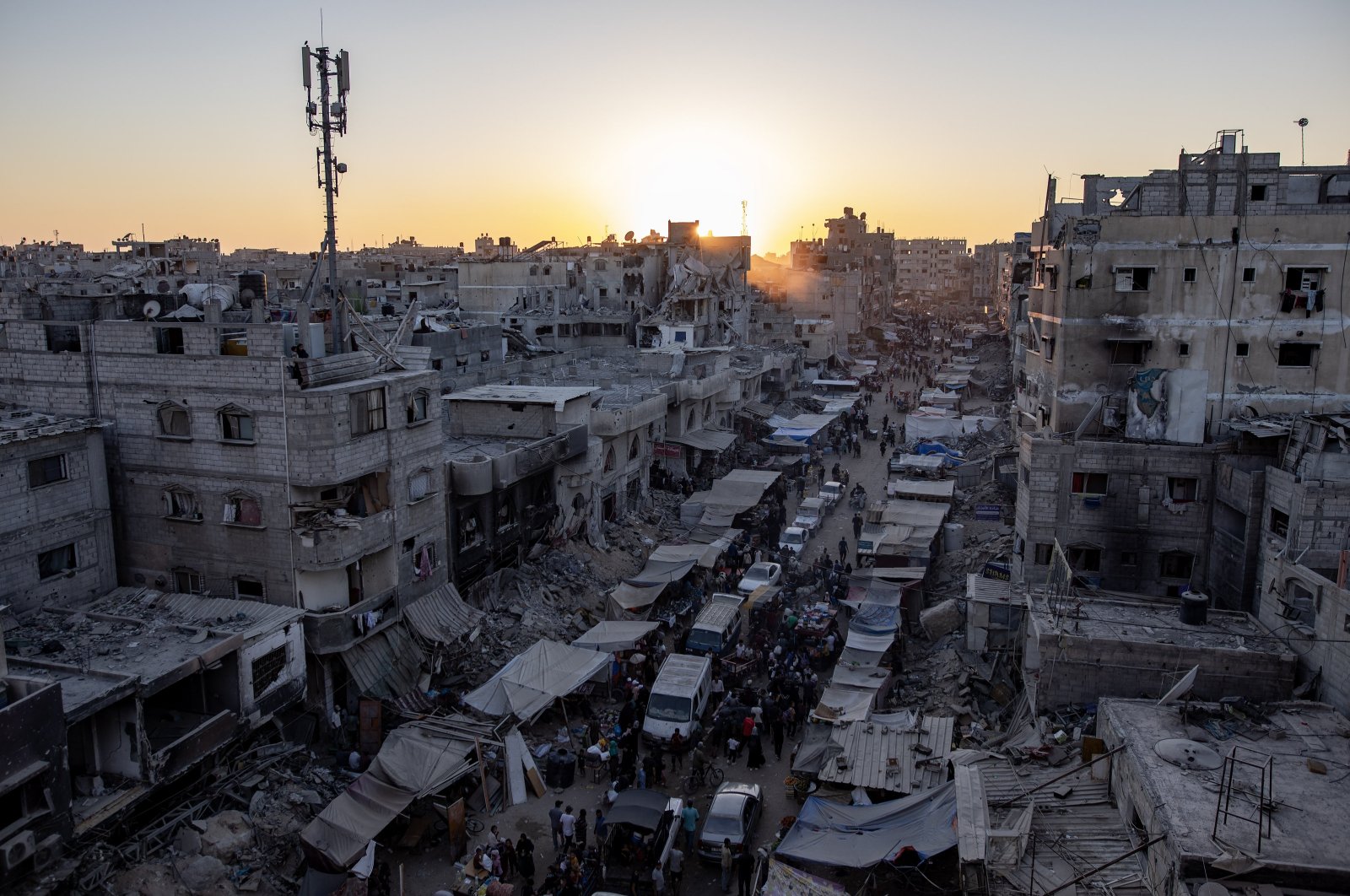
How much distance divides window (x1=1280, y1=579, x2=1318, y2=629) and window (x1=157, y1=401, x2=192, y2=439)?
19992mm

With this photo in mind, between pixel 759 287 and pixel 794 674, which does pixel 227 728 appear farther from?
pixel 759 287

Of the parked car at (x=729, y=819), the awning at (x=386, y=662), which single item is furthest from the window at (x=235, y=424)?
the parked car at (x=729, y=819)

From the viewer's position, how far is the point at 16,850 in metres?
12.0

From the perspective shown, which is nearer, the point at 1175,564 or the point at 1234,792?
the point at 1234,792

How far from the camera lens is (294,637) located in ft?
57.3

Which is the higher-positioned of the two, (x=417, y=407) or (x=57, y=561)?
(x=417, y=407)

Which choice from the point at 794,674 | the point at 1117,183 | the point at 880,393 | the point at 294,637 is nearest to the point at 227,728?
the point at 294,637

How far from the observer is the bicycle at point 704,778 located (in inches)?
667

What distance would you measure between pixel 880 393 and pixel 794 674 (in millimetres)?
45754

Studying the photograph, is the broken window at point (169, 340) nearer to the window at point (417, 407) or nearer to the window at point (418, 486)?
the window at point (417, 407)

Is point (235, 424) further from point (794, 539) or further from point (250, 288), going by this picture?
point (794, 539)

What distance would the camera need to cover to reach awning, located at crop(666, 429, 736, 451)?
37.3 metres

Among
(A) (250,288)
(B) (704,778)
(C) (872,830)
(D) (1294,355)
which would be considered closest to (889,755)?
(C) (872,830)

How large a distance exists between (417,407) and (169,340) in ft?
16.2
